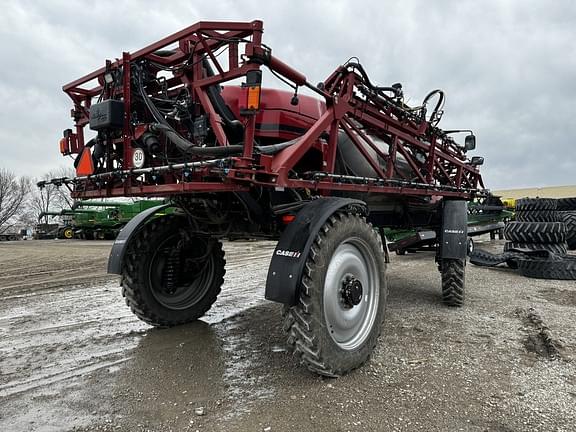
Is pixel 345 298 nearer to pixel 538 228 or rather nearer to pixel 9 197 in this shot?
pixel 538 228

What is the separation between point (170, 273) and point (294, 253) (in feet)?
6.78

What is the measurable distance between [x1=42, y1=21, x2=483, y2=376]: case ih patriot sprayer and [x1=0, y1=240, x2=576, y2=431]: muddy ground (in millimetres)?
380

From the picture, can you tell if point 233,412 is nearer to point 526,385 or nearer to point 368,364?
point 368,364

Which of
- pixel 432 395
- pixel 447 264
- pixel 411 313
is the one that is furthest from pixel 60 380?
pixel 447 264

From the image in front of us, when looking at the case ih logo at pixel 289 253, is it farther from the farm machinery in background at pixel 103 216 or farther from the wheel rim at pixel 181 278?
the farm machinery in background at pixel 103 216

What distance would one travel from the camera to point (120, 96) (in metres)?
3.45

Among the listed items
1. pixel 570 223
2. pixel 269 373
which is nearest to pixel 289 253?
pixel 269 373

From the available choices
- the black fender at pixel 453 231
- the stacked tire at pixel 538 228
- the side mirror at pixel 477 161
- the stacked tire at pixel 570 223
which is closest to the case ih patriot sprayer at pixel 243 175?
the black fender at pixel 453 231

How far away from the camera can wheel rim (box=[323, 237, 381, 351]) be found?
323cm

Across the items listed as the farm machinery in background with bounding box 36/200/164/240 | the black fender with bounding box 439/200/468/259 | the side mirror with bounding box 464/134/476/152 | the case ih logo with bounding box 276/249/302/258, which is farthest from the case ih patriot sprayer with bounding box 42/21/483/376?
the farm machinery in background with bounding box 36/200/164/240

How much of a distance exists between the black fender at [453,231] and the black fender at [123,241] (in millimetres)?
3587

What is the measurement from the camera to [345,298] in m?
3.36

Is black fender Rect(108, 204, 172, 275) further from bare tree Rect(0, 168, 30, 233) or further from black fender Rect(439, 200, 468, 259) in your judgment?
bare tree Rect(0, 168, 30, 233)

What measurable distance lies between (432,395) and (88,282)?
7.06 metres
